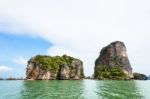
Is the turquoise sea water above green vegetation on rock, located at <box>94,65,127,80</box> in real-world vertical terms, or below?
below

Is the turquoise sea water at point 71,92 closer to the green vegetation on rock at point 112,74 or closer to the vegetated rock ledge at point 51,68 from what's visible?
the vegetated rock ledge at point 51,68

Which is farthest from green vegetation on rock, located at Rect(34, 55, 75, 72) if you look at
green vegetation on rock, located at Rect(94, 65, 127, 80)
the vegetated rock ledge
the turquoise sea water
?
the turquoise sea water

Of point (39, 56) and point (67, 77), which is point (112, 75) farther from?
point (39, 56)

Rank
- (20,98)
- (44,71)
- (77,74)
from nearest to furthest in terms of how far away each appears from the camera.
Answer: (20,98), (44,71), (77,74)

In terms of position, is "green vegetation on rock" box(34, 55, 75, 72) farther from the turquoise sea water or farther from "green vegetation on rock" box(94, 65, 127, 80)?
the turquoise sea water

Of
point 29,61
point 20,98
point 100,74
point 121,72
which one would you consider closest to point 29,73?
point 29,61

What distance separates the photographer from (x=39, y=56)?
145875 mm

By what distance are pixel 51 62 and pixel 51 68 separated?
15.6ft

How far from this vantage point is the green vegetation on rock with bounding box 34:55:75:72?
142 m

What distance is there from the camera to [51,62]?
14662 centimetres

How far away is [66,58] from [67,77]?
675 inches

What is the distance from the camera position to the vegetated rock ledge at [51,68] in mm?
140750

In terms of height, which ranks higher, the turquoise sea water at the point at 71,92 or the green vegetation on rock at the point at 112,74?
the green vegetation on rock at the point at 112,74

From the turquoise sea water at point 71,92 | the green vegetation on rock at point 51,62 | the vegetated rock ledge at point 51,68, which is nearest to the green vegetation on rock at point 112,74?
the vegetated rock ledge at point 51,68
